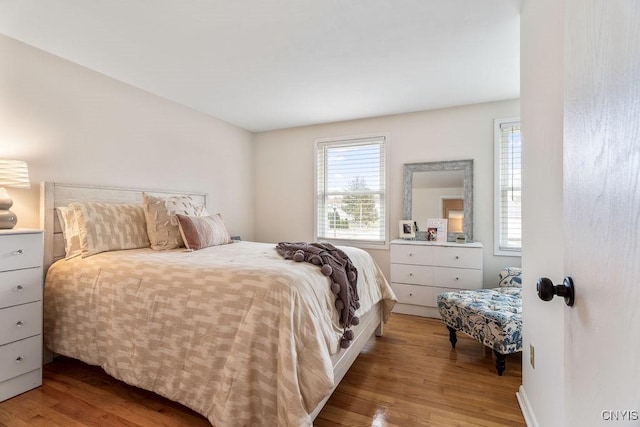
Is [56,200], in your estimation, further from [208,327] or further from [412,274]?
[412,274]

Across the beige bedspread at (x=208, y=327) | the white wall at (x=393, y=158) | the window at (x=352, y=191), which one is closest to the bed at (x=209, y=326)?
the beige bedspread at (x=208, y=327)

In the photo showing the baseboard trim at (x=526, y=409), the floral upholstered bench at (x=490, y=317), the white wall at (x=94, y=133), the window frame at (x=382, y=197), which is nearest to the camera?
the baseboard trim at (x=526, y=409)

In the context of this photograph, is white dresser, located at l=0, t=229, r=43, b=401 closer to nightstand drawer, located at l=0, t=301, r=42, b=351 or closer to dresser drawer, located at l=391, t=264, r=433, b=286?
nightstand drawer, located at l=0, t=301, r=42, b=351

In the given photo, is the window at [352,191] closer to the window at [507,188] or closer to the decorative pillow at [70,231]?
the window at [507,188]

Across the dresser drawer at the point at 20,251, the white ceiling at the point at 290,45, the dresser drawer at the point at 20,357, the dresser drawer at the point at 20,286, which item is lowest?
the dresser drawer at the point at 20,357

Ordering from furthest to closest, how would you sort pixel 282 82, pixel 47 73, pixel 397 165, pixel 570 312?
pixel 397 165 → pixel 282 82 → pixel 47 73 → pixel 570 312

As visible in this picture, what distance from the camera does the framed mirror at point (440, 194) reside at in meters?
3.50

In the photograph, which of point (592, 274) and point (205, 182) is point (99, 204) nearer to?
point (205, 182)

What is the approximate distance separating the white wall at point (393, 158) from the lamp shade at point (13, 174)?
115 inches

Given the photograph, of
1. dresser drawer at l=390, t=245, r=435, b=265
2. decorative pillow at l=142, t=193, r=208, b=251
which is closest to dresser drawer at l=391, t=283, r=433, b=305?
dresser drawer at l=390, t=245, r=435, b=265

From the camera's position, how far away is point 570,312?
2.29 ft

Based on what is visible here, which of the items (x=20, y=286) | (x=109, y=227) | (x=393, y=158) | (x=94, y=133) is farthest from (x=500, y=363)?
(x=94, y=133)

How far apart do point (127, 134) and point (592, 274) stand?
11.7 ft

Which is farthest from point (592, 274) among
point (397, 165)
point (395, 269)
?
point (397, 165)
